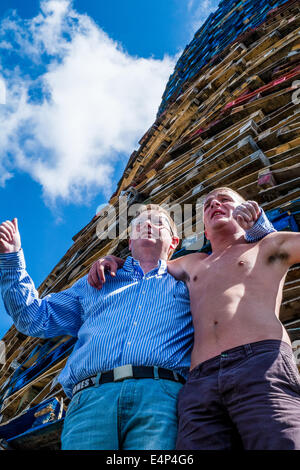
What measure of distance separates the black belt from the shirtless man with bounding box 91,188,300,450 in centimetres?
12

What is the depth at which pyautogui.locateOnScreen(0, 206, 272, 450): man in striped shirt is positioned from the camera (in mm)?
1908

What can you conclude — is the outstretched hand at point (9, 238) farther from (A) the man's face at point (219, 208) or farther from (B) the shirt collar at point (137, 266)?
(A) the man's face at point (219, 208)

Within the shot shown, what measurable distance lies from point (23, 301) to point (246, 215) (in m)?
1.48

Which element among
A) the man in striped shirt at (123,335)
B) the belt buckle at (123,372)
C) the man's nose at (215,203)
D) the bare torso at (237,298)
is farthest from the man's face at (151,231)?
the belt buckle at (123,372)

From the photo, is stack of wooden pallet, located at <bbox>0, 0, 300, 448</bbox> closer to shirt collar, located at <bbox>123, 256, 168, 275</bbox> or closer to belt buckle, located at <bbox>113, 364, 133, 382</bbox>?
shirt collar, located at <bbox>123, 256, 168, 275</bbox>

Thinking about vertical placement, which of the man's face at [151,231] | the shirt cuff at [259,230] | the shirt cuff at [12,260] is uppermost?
the shirt cuff at [12,260]

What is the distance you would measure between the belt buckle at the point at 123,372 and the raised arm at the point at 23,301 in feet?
2.91

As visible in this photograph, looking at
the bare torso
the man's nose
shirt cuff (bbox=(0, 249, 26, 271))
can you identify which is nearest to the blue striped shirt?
shirt cuff (bbox=(0, 249, 26, 271))

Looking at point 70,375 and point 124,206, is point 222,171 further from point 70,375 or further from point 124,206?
point 70,375

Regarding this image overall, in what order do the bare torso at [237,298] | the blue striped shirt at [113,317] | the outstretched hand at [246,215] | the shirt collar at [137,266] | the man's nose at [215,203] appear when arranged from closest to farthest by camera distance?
the bare torso at [237,298] < the blue striped shirt at [113,317] < the outstretched hand at [246,215] < the shirt collar at [137,266] < the man's nose at [215,203]

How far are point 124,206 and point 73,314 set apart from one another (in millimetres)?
3741

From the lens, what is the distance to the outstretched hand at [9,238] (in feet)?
9.00

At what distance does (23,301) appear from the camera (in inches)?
108

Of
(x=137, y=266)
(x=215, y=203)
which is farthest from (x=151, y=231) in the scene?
(x=215, y=203)
